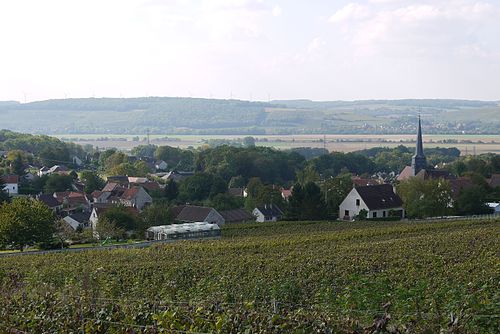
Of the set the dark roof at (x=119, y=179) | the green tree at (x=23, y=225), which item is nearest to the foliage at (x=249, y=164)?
the dark roof at (x=119, y=179)

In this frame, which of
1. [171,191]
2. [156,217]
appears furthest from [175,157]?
[156,217]

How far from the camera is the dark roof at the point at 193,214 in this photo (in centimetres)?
5506

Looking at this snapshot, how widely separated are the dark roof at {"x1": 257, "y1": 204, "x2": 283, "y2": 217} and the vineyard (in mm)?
15385

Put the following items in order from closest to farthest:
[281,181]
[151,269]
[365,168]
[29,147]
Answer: [151,269], [281,181], [365,168], [29,147]

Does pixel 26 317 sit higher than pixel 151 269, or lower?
higher

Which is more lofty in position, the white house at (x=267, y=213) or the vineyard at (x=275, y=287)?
the vineyard at (x=275, y=287)

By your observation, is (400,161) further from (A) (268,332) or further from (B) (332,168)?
(A) (268,332)

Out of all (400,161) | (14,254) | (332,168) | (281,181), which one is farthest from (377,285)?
(400,161)

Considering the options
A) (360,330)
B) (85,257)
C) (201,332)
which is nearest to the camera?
(360,330)

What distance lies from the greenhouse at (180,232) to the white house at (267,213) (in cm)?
1396

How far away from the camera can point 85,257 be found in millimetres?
32469

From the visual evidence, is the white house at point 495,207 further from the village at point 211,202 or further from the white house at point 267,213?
the white house at point 267,213

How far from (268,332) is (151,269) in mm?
16021

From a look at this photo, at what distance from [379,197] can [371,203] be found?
124cm
